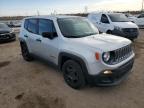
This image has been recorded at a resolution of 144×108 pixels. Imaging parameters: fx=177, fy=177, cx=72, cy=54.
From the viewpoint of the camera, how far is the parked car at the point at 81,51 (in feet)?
13.0

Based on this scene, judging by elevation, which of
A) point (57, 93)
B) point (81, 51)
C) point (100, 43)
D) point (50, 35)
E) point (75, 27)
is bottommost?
point (57, 93)

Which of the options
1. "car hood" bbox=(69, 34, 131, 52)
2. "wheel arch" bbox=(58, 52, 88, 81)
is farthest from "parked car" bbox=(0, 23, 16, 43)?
"car hood" bbox=(69, 34, 131, 52)

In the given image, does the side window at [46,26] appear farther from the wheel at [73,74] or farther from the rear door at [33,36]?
the wheel at [73,74]

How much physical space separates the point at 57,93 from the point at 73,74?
0.63m

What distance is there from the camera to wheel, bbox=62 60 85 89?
4297mm

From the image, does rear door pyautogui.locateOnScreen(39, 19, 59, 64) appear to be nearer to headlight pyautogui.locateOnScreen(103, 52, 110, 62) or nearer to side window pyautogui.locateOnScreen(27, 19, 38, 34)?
side window pyautogui.locateOnScreen(27, 19, 38, 34)

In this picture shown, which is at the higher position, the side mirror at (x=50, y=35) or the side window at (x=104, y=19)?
the side window at (x=104, y=19)

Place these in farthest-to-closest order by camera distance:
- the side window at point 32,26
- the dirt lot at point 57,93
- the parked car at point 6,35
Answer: the parked car at point 6,35, the side window at point 32,26, the dirt lot at point 57,93

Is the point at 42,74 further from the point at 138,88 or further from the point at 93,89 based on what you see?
the point at 138,88

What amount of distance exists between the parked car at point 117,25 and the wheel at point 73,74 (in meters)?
6.31

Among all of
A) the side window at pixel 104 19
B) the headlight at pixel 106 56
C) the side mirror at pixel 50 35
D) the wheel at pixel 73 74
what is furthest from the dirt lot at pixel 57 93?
the side window at pixel 104 19

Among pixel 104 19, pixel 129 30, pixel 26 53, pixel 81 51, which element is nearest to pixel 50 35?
pixel 81 51

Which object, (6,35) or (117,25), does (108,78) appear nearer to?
(117,25)

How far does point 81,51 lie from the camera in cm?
413
